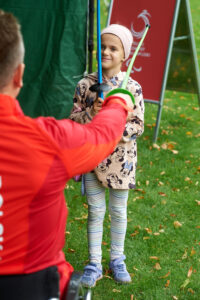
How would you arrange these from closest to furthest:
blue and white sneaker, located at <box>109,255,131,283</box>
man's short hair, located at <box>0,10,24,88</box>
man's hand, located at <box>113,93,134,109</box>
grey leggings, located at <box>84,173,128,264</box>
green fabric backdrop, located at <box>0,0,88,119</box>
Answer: man's short hair, located at <box>0,10,24,88</box>
man's hand, located at <box>113,93,134,109</box>
grey leggings, located at <box>84,173,128,264</box>
blue and white sneaker, located at <box>109,255,131,283</box>
green fabric backdrop, located at <box>0,0,88,119</box>

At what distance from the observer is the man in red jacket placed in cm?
166

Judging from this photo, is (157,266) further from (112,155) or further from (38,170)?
(38,170)

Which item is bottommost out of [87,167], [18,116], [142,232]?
[142,232]

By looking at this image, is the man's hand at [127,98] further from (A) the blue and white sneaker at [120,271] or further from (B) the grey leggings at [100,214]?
(A) the blue and white sneaker at [120,271]

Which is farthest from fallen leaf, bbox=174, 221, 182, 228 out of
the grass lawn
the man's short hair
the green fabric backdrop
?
the man's short hair

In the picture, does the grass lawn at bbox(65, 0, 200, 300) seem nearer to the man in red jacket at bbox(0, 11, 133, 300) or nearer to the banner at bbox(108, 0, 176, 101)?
the banner at bbox(108, 0, 176, 101)

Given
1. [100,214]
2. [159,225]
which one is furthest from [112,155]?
[159,225]

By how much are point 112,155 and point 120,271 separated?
0.89m

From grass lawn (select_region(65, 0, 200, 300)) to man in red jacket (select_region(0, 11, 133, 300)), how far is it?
1.89m

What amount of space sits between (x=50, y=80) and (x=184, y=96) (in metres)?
3.14

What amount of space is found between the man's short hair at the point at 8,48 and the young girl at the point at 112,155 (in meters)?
1.52

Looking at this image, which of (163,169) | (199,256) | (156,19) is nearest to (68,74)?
(156,19)

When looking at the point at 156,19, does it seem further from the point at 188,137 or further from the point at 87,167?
the point at 87,167

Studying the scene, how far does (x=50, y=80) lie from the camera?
6.29 meters
